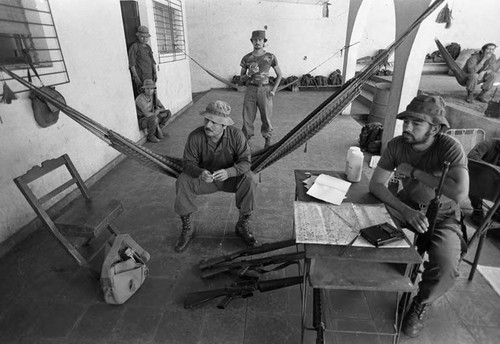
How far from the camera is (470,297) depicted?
66.5 inches

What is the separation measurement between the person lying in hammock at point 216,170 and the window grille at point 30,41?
1.36 metres

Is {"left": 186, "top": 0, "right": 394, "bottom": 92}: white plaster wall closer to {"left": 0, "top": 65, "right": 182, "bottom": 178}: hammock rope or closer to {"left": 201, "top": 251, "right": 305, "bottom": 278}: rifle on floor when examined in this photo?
{"left": 0, "top": 65, "right": 182, "bottom": 178}: hammock rope

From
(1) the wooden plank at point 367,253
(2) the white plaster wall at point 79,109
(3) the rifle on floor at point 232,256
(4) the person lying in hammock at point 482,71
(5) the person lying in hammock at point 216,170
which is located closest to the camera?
(1) the wooden plank at point 367,253

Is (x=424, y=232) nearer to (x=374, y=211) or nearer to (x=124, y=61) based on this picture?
(x=374, y=211)

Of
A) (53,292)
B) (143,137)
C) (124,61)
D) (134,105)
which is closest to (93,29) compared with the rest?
(124,61)

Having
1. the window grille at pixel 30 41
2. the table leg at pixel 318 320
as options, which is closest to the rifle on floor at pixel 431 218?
the table leg at pixel 318 320

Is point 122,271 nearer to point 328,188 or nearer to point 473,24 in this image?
point 328,188

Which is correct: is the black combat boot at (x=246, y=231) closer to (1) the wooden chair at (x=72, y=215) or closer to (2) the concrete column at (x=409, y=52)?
(1) the wooden chair at (x=72, y=215)

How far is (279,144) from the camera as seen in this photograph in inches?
83.3

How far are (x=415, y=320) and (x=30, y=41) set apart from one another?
3.21 metres

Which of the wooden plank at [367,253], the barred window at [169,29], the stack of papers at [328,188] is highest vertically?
the barred window at [169,29]

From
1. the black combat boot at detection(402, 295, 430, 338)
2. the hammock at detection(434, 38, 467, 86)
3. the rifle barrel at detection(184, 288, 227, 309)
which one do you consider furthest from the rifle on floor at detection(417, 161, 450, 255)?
the hammock at detection(434, 38, 467, 86)

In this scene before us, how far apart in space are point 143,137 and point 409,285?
392 centimetres

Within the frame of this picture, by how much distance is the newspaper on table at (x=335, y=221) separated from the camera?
120 centimetres
